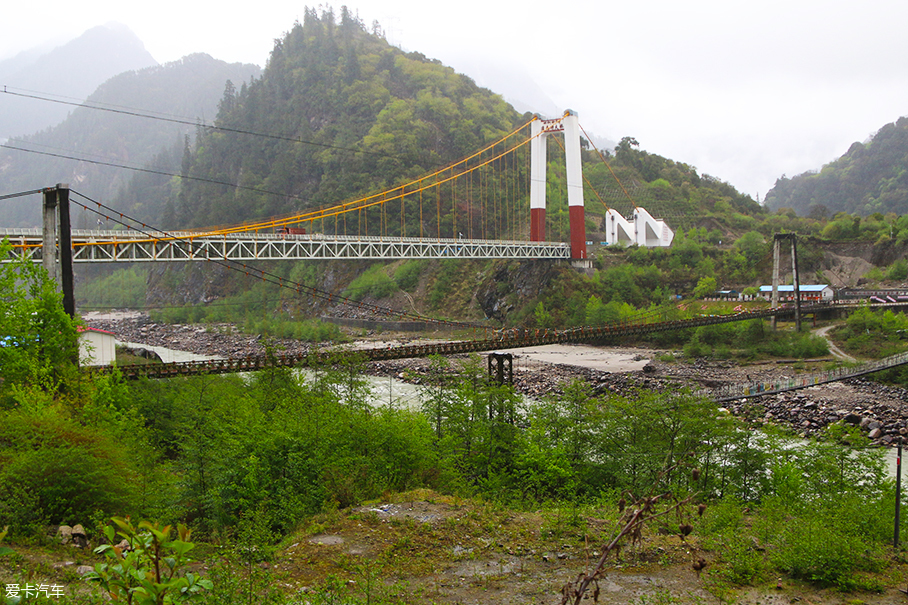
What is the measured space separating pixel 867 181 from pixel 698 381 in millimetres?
77505

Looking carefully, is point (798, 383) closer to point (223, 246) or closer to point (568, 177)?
point (568, 177)

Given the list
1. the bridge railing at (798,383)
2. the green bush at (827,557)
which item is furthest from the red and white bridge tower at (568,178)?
the green bush at (827,557)

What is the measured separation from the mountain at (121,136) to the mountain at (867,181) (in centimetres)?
10738

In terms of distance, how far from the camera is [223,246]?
26.0 metres

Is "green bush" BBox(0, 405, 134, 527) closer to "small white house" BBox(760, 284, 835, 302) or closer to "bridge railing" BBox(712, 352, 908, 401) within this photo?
"bridge railing" BBox(712, 352, 908, 401)

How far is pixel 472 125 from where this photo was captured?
65.9 meters

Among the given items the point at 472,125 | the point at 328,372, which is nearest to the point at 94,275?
the point at 472,125

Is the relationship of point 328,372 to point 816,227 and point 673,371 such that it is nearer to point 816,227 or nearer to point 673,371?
point 673,371

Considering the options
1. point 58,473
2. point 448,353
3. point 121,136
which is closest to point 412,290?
point 448,353

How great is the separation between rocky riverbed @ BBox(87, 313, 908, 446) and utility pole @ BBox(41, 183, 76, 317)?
7544 mm

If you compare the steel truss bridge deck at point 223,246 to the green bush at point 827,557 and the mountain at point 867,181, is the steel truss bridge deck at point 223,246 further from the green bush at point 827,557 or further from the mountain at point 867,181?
the mountain at point 867,181

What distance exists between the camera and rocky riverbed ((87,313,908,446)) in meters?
19.4

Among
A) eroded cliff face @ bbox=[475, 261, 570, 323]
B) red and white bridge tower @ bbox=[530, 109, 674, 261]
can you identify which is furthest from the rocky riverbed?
red and white bridge tower @ bbox=[530, 109, 674, 261]

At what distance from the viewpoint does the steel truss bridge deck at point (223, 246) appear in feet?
70.1
